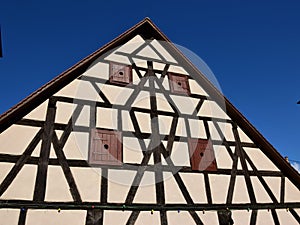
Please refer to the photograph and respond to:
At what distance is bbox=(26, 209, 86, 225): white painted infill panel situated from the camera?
5275mm

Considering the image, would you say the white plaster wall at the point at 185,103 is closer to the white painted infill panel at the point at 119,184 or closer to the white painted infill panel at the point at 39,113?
the white painted infill panel at the point at 119,184

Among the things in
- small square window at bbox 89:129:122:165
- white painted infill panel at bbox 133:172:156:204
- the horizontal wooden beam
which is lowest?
the horizontal wooden beam

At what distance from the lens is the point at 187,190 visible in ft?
22.4

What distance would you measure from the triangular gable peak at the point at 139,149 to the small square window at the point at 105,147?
0.02m

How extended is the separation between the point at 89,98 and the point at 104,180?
211 cm

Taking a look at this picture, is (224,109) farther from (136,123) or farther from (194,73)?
(136,123)

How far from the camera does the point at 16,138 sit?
5805 mm

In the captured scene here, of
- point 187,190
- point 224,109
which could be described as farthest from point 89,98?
point 224,109

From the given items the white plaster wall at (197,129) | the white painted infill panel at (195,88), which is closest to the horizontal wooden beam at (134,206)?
the white plaster wall at (197,129)

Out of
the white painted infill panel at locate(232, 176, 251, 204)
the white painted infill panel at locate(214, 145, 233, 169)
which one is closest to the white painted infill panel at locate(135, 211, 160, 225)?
the white painted infill panel at locate(232, 176, 251, 204)

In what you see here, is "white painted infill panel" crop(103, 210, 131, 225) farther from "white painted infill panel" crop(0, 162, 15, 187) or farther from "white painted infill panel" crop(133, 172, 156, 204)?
"white painted infill panel" crop(0, 162, 15, 187)

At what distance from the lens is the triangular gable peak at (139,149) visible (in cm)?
572

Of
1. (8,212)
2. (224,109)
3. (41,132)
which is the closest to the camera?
(8,212)

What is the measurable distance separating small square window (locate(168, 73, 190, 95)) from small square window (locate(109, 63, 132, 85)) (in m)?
1.35
